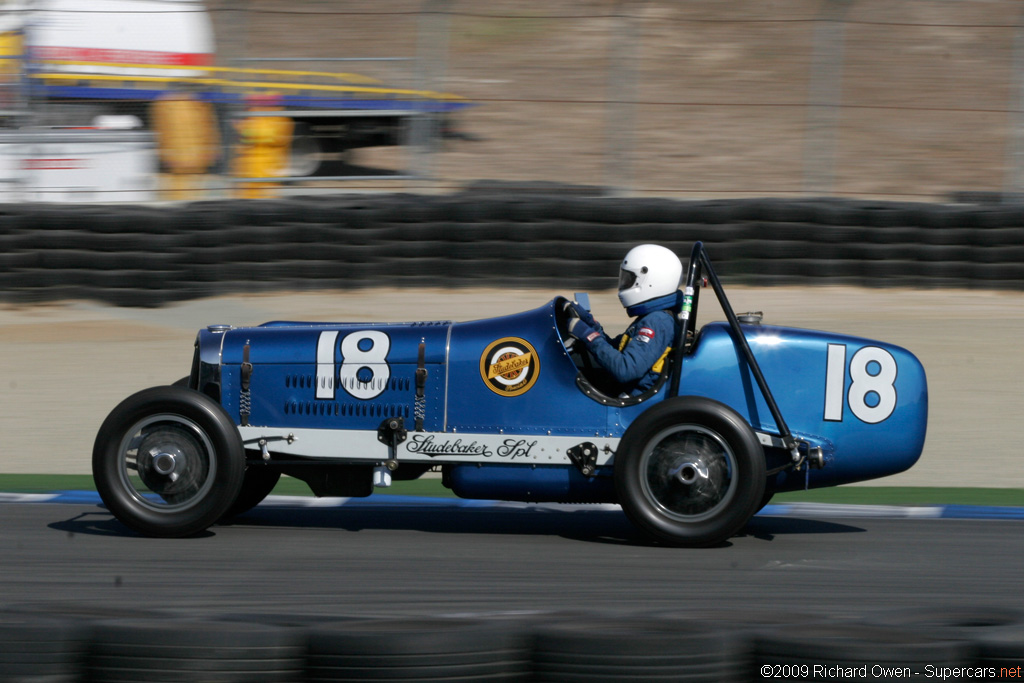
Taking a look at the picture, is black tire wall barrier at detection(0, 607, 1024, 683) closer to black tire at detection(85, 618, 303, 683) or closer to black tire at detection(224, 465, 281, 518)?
black tire at detection(85, 618, 303, 683)

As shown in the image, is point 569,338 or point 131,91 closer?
point 569,338

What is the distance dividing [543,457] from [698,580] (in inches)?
33.6

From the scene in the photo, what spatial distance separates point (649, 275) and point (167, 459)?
216 centimetres

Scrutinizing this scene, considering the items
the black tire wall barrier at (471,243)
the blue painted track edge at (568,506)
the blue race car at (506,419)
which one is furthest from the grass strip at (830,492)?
the black tire wall barrier at (471,243)

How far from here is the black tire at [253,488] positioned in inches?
231

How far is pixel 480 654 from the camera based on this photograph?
3.55 meters

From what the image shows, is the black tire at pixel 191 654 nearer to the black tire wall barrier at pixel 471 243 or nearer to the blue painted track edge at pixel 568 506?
the blue painted track edge at pixel 568 506

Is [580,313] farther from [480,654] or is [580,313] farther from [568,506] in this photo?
[480,654]

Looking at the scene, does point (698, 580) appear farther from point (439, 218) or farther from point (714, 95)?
point (714, 95)

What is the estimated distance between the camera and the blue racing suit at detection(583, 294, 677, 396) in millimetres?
5238

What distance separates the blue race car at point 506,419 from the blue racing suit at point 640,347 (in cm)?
6

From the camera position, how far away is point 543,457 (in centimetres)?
524

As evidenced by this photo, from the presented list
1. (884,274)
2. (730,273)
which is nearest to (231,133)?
(730,273)

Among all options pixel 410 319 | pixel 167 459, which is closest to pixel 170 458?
pixel 167 459
